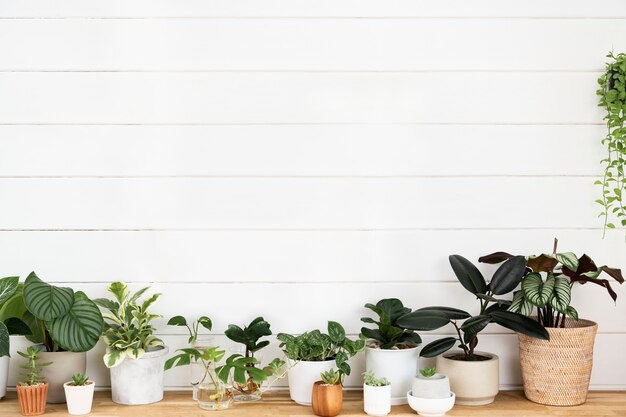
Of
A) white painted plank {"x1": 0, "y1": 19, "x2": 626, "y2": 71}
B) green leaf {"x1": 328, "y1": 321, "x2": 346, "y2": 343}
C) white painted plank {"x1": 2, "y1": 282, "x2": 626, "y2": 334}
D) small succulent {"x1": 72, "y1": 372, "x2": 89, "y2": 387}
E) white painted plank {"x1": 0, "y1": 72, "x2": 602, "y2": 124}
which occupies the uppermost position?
white painted plank {"x1": 0, "y1": 19, "x2": 626, "y2": 71}

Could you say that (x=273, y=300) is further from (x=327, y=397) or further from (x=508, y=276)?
(x=508, y=276)

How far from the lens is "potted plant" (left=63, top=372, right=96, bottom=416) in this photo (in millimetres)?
1971

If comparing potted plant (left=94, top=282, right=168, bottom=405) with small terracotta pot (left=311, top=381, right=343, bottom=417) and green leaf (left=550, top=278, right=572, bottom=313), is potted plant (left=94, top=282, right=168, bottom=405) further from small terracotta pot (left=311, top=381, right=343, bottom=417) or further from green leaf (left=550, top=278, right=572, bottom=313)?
green leaf (left=550, top=278, right=572, bottom=313)

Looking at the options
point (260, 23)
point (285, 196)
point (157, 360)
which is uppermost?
point (260, 23)

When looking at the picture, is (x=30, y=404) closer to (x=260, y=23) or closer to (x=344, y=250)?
(x=344, y=250)

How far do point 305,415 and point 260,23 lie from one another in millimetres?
1223

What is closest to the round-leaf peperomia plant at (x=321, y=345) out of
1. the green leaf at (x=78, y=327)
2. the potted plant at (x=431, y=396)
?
the potted plant at (x=431, y=396)

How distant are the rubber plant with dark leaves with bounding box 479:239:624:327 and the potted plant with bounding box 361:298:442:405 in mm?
314

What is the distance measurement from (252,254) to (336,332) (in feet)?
1.25

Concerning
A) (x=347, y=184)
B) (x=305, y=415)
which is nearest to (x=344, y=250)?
(x=347, y=184)

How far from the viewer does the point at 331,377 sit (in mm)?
1982

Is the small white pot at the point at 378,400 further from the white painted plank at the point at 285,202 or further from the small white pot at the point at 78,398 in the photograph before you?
the small white pot at the point at 78,398

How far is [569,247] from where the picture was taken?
7.39 feet

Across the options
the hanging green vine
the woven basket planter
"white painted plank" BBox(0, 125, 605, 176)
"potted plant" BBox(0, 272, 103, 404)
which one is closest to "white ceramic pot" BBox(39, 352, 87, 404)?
"potted plant" BBox(0, 272, 103, 404)
